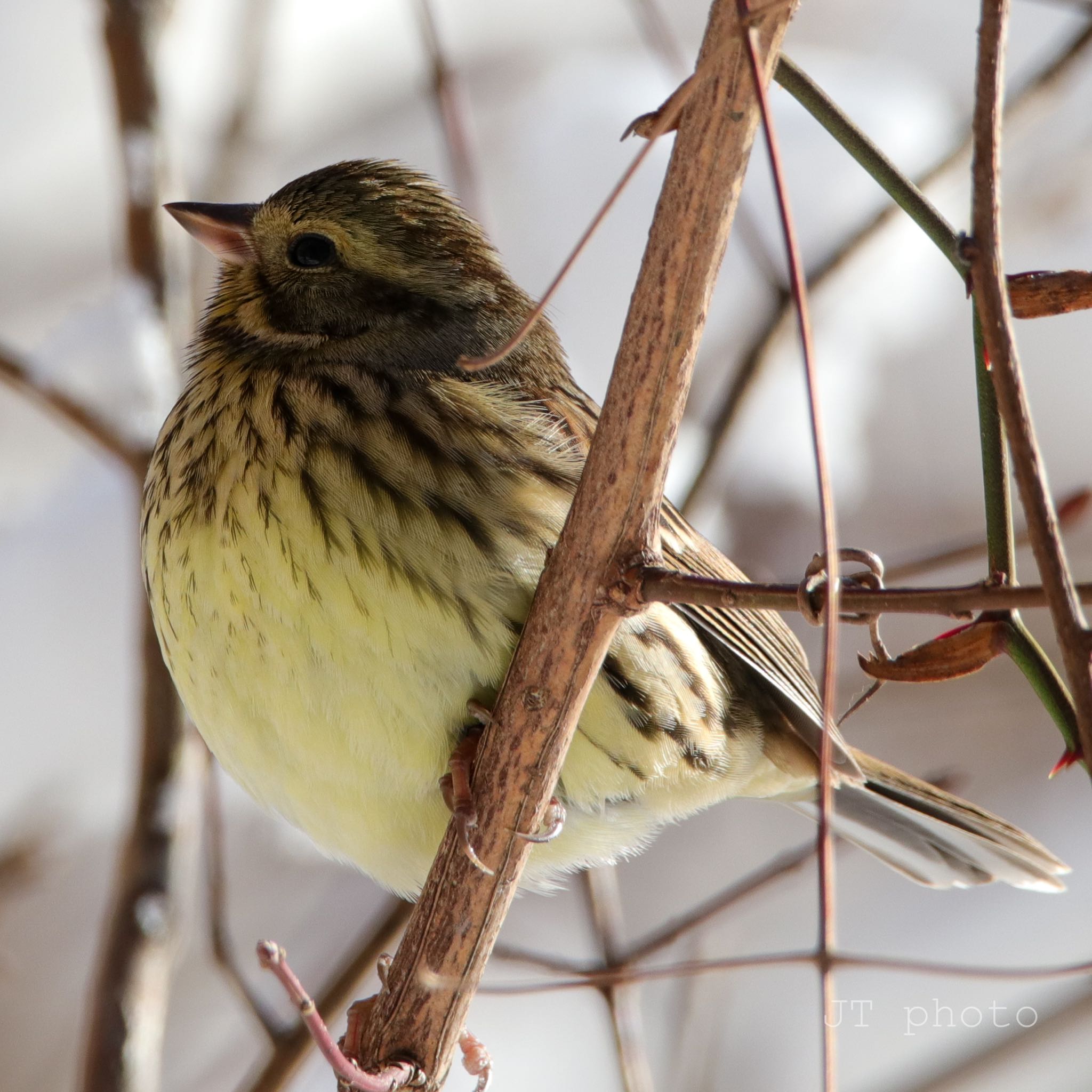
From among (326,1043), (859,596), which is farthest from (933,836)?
(859,596)

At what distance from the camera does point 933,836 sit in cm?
276

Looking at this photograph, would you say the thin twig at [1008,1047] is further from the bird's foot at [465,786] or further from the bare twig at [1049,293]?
the bare twig at [1049,293]

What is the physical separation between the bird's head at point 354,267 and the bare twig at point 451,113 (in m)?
0.35

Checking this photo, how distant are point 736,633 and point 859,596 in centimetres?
107

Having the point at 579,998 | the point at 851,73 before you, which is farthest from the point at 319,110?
the point at 579,998

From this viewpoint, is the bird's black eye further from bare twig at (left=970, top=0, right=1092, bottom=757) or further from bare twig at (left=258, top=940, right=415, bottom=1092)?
bare twig at (left=970, top=0, right=1092, bottom=757)

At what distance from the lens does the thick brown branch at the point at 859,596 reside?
3.95ft

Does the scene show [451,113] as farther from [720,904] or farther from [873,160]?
[873,160]


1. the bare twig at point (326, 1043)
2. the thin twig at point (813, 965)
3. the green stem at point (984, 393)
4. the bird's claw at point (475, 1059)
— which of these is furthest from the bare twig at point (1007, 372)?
the bird's claw at point (475, 1059)

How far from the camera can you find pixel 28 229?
4.91 metres

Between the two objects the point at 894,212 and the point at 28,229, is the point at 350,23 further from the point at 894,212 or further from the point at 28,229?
the point at 894,212

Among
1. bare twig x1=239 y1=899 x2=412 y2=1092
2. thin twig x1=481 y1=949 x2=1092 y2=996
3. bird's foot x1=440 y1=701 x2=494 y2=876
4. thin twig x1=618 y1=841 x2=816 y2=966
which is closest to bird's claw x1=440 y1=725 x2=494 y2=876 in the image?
bird's foot x1=440 y1=701 x2=494 y2=876

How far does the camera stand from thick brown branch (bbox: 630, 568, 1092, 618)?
1.20 meters

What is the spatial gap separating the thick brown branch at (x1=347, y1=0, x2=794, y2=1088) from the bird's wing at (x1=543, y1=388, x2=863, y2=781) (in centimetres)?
50
